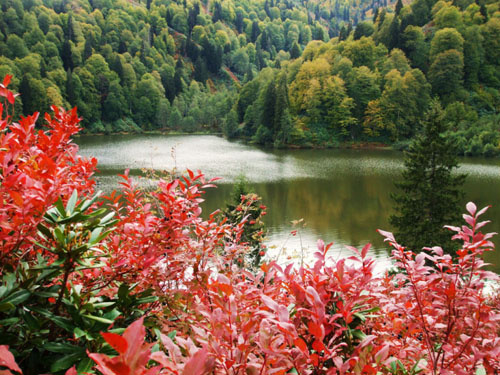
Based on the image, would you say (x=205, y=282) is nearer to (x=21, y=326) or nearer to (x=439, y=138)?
(x=21, y=326)

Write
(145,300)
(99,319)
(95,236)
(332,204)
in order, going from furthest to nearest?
(332,204)
(145,300)
(95,236)
(99,319)

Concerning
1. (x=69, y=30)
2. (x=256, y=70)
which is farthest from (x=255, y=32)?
(x=69, y=30)

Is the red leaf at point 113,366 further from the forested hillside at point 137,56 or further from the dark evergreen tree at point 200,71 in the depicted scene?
the dark evergreen tree at point 200,71

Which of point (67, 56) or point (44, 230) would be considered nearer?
point (44, 230)

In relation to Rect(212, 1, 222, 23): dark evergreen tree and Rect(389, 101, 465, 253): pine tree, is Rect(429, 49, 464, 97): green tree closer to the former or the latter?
Rect(389, 101, 465, 253): pine tree

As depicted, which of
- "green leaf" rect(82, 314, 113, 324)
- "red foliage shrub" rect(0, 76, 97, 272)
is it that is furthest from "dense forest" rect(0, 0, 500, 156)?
"green leaf" rect(82, 314, 113, 324)

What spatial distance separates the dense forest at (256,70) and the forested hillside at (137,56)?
0.29 m

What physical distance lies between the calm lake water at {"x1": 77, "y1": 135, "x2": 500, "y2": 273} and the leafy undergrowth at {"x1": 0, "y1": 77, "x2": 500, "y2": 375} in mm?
6289

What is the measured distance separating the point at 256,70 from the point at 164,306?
4069 inches

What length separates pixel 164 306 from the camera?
1576 millimetres

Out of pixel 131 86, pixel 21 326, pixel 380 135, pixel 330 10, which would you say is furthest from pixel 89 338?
pixel 330 10

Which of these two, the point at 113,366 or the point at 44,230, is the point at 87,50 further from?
the point at 113,366

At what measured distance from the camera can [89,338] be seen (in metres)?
0.98

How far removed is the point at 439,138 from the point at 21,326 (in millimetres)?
12688
